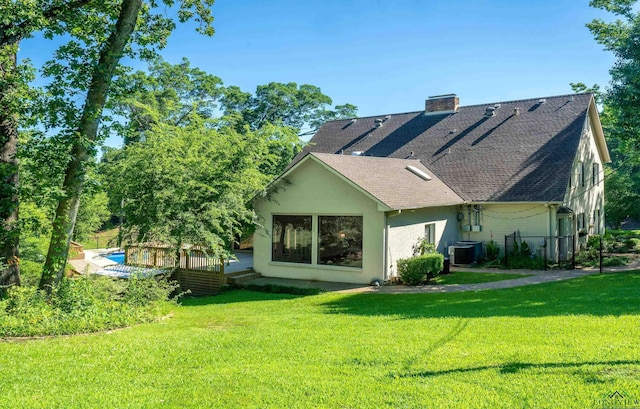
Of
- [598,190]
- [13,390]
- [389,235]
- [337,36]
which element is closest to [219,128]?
[337,36]

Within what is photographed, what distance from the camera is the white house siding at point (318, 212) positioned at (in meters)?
15.2

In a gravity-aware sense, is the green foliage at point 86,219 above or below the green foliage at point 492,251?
above

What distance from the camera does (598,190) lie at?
83.7ft

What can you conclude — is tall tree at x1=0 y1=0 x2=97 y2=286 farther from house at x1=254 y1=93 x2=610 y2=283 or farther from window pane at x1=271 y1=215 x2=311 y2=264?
window pane at x1=271 y1=215 x2=311 y2=264

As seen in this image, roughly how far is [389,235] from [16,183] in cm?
1061

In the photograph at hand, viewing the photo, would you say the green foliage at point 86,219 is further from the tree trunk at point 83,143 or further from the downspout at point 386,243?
the downspout at point 386,243

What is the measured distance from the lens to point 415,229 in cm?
1683

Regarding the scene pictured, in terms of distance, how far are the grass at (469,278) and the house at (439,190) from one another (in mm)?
1530

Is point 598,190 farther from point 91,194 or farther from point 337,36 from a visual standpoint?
point 91,194

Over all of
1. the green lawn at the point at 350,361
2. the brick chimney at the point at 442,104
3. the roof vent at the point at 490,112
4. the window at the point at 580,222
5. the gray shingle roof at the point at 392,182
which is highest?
the brick chimney at the point at 442,104

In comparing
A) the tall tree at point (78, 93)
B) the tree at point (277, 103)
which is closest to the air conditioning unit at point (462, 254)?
the tall tree at point (78, 93)

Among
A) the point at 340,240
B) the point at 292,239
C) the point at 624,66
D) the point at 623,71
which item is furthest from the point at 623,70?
the point at 292,239

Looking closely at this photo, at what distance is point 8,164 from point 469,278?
45.0 feet

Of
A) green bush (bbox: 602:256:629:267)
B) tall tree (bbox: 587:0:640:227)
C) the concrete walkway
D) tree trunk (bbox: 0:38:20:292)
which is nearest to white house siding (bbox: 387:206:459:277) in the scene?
the concrete walkway
